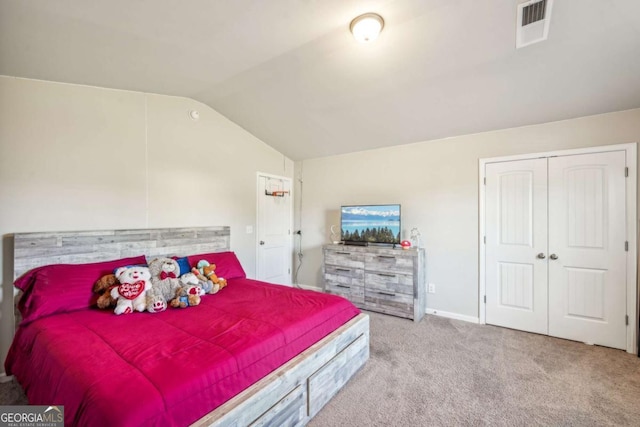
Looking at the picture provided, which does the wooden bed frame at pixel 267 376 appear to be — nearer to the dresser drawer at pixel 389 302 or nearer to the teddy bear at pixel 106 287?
the teddy bear at pixel 106 287

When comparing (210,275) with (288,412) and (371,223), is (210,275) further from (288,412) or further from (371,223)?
(371,223)

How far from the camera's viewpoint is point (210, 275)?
9.23 feet

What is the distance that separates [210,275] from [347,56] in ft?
7.99

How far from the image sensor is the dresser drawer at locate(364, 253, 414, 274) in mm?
3430

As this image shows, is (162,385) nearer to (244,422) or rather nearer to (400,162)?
(244,422)

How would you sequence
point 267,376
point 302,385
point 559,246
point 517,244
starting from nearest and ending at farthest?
point 267,376
point 302,385
point 559,246
point 517,244

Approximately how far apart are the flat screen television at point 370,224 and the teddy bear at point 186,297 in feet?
7.61

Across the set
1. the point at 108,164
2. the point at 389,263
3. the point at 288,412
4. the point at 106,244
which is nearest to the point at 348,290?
the point at 389,263

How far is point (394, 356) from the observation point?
2.59 meters

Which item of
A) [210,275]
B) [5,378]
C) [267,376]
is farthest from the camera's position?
[210,275]

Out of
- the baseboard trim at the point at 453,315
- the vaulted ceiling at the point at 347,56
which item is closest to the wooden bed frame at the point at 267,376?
the vaulted ceiling at the point at 347,56

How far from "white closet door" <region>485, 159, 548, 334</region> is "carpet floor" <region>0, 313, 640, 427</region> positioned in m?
0.29

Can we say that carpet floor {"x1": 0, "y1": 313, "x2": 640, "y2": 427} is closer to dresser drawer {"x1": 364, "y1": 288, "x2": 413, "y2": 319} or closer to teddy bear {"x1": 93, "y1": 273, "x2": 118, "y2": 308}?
dresser drawer {"x1": 364, "y1": 288, "x2": 413, "y2": 319}

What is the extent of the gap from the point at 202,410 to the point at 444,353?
2.26m
